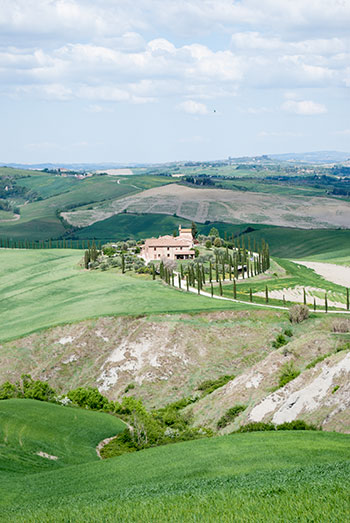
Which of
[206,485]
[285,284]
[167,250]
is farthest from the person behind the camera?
[167,250]

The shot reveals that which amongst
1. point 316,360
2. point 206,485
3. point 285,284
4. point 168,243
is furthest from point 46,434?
point 168,243

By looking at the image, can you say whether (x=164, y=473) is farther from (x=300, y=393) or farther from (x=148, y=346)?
(x=148, y=346)

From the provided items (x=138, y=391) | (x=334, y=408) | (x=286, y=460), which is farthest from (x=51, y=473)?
(x=138, y=391)

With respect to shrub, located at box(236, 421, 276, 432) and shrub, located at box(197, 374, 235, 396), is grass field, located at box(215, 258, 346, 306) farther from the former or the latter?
shrub, located at box(236, 421, 276, 432)

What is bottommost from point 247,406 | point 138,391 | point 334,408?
point 138,391

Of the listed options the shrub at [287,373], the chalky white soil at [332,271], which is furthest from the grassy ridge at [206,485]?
the chalky white soil at [332,271]

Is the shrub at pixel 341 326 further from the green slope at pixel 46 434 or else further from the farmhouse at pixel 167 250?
the farmhouse at pixel 167 250

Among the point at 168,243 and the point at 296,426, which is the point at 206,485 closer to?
the point at 296,426

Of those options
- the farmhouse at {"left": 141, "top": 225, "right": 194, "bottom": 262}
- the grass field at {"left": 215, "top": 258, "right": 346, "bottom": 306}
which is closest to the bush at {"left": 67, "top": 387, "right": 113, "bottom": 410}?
the grass field at {"left": 215, "top": 258, "right": 346, "bottom": 306}
